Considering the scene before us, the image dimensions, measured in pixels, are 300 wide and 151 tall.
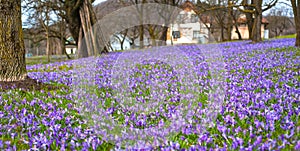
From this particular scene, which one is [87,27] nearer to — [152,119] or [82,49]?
[82,49]

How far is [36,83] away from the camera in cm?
717

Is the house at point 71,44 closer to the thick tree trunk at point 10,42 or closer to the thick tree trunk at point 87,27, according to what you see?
the thick tree trunk at point 87,27

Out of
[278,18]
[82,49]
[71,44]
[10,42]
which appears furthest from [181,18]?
[10,42]

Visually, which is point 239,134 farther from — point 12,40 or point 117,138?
point 12,40

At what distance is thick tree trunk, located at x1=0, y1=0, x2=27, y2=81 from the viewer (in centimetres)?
657

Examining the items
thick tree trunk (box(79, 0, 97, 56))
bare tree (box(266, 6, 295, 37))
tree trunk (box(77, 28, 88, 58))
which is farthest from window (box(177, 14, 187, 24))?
thick tree trunk (box(79, 0, 97, 56))

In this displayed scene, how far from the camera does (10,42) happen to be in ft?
21.9

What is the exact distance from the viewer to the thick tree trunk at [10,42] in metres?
6.57

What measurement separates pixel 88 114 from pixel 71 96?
148cm

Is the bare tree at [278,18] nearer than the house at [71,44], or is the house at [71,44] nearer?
the house at [71,44]

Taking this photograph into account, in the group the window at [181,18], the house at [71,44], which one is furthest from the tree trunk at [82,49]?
the window at [181,18]

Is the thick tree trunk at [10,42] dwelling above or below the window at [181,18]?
below

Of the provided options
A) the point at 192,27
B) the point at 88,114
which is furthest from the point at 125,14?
the point at 88,114

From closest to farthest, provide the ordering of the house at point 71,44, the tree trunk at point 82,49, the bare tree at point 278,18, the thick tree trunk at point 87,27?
the thick tree trunk at point 87,27 < the tree trunk at point 82,49 < the house at point 71,44 < the bare tree at point 278,18
